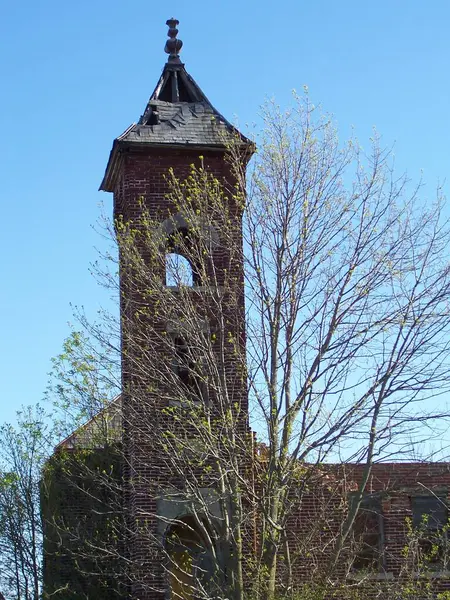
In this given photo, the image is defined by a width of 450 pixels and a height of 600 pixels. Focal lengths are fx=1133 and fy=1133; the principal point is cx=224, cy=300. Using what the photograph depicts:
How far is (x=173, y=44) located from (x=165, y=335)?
24.4ft

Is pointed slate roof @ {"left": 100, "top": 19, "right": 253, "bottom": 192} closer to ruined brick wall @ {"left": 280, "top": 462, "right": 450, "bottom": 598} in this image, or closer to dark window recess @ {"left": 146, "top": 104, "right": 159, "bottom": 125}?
dark window recess @ {"left": 146, "top": 104, "right": 159, "bottom": 125}

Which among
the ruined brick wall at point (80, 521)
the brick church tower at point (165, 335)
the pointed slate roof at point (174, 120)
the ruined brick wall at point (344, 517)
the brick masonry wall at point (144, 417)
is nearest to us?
the ruined brick wall at point (344, 517)

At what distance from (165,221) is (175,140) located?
178 cm

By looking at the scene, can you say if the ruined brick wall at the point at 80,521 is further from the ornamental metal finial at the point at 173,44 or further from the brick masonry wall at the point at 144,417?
the ornamental metal finial at the point at 173,44

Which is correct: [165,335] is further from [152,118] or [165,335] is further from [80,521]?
[152,118]

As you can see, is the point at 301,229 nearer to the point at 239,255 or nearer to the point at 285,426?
the point at 239,255

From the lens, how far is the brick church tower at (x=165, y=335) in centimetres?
1880

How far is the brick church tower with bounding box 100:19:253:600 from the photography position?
61.7 feet

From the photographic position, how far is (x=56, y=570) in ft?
74.3

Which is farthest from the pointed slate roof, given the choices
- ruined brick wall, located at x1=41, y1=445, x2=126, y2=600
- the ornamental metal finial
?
ruined brick wall, located at x1=41, y1=445, x2=126, y2=600

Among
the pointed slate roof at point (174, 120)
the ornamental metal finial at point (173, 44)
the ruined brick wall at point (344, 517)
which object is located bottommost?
the ruined brick wall at point (344, 517)

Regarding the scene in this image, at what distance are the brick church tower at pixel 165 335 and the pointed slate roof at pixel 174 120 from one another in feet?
0.10

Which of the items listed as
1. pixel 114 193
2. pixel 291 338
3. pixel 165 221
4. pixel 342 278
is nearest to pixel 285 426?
pixel 291 338

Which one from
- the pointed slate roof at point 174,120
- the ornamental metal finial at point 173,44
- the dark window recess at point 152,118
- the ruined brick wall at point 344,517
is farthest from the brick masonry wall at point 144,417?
the ornamental metal finial at point 173,44
